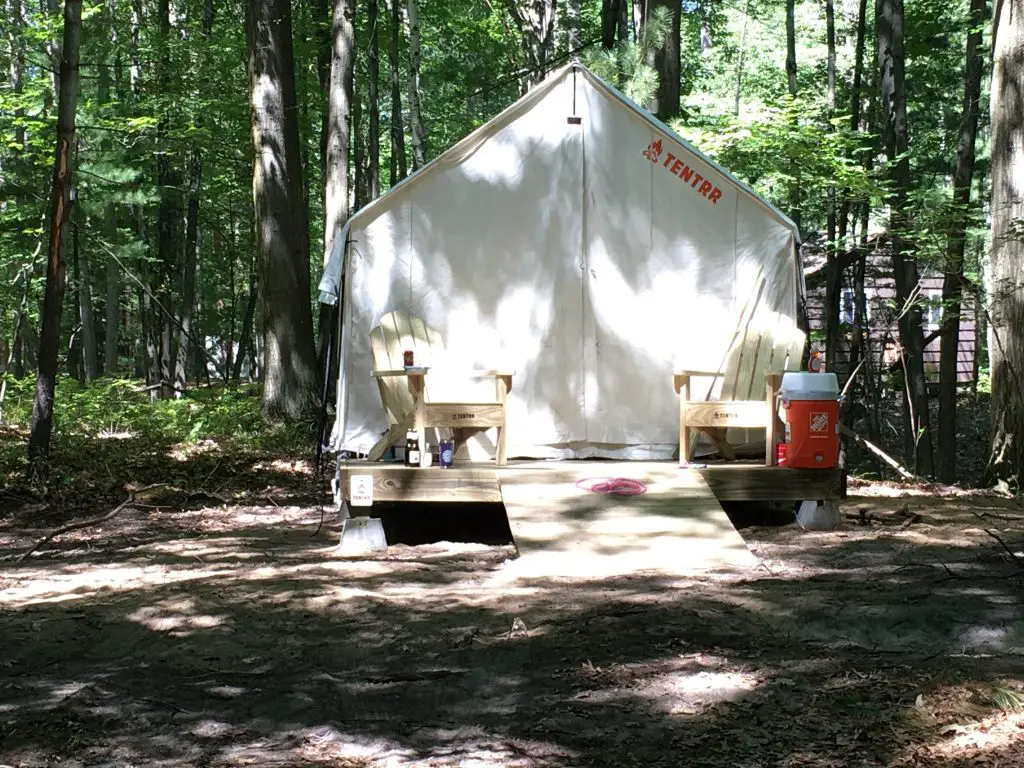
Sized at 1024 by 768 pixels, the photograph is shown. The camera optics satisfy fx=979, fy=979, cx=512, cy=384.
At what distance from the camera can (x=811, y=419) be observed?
5.98m

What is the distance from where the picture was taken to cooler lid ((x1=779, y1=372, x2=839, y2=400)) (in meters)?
5.93

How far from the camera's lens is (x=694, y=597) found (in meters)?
4.34

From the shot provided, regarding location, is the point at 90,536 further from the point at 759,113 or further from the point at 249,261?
the point at 249,261

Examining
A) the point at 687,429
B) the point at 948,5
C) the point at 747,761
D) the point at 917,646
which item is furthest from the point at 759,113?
the point at 747,761

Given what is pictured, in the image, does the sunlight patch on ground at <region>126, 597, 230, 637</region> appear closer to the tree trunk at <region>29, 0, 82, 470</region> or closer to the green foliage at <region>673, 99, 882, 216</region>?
the tree trunk at <region>29, 0, 82, 470</region>

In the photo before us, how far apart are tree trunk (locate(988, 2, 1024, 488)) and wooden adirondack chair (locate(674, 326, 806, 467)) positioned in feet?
6.53

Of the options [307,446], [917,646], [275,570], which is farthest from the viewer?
[307,446]

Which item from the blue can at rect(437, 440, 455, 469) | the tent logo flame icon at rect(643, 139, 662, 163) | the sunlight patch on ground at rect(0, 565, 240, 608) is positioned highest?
the tent logo flame icon at rect(643, 139, 662, 163)

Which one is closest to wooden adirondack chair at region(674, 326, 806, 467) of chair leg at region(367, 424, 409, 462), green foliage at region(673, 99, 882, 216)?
chair leg at region(367, 424, 409, 462)

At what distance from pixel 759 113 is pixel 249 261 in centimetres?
1708

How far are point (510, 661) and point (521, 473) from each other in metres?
2.65

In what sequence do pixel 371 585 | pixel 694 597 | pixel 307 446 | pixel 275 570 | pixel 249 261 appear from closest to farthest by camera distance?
pixel 694 597, pixel 371 585, pixel 275 570, pixel 307 446, pixel 249 261

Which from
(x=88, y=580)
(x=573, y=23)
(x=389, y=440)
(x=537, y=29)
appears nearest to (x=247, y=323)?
(x=537, y=29)

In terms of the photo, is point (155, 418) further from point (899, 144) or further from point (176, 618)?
point (899, 144)
